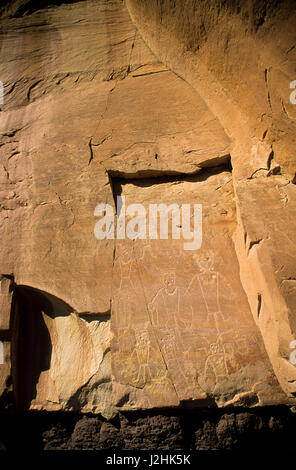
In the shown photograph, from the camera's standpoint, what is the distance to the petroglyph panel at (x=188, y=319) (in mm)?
2463

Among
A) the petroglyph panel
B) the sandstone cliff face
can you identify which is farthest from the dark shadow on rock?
the petroglyph panel

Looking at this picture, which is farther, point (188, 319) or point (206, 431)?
point (188, 319)

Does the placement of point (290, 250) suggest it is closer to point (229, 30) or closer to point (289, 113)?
point (289, 113)

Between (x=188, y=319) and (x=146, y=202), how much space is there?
1.05m

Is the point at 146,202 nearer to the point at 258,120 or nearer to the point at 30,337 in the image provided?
the point at 258,120

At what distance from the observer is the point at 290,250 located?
245 centimetres

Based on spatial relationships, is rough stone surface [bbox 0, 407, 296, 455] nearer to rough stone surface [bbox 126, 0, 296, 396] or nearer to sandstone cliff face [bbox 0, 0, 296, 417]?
sandstone cliff face [bbox 0, 0, 296, 417]

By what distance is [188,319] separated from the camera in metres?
2.62

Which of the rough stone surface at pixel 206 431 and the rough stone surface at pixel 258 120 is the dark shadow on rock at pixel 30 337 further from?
the rough stone surface at pixel 258 120

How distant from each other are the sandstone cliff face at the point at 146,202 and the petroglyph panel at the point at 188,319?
0.01 m

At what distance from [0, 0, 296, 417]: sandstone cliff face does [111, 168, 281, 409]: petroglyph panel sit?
0.01 m

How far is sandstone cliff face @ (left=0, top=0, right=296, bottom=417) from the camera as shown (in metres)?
2.49

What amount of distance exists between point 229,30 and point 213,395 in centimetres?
275

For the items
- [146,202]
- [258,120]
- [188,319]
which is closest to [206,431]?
[188,319]
